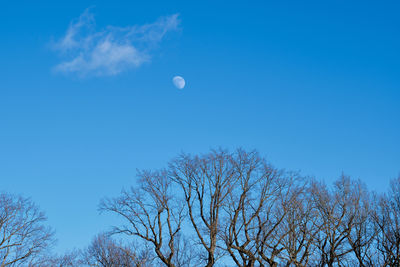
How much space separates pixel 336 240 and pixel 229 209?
21.5 feet

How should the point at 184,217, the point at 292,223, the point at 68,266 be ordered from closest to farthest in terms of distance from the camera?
the point at 292,223 < the point at 184,217 < the point at 68,266

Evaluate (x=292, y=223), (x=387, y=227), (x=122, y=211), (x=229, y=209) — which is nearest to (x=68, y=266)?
(x=122, y=211)

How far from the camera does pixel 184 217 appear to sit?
25.7m

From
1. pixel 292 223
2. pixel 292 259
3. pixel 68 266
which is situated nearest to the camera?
pixel 292 259

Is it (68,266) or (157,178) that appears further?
(68,266)

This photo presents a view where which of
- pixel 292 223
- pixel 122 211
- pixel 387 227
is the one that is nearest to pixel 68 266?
pixel 122 211

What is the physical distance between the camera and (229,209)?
25312mm

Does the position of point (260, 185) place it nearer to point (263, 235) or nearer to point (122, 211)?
point (263, 235)

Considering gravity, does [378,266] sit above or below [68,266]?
below

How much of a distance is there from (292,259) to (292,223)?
2248 mm

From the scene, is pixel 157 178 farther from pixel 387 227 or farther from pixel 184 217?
pixel 387 227

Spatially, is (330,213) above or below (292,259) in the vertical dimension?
above

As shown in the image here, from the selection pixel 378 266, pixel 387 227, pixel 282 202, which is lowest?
pixel 378 266

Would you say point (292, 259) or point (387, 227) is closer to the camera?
point (292, 259)
